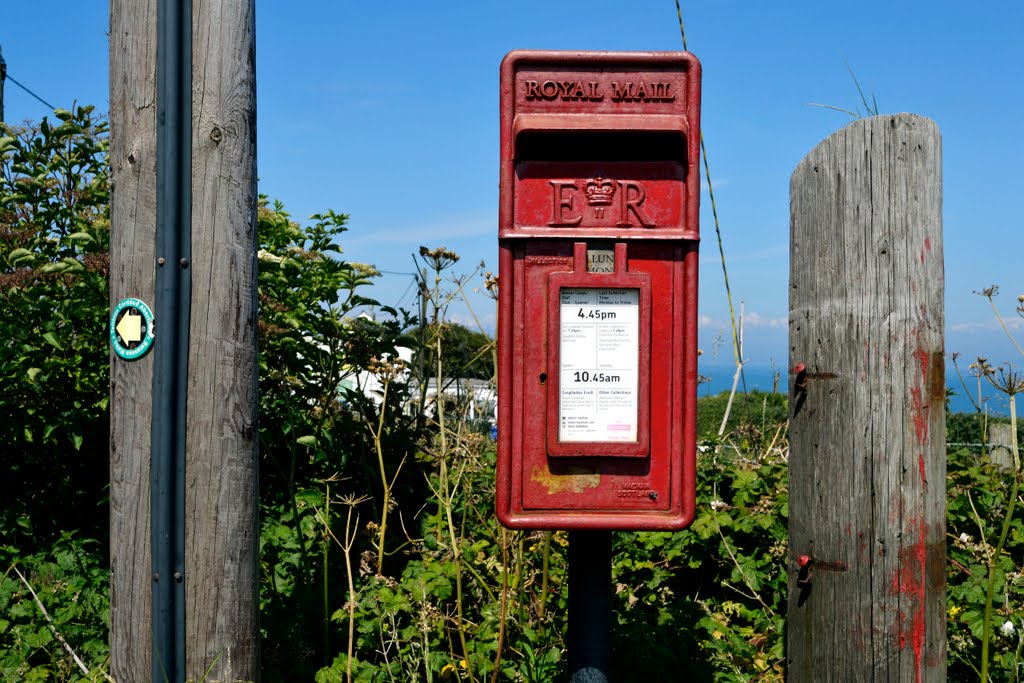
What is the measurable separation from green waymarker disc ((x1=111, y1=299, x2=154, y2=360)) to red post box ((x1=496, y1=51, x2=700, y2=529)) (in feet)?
3.70

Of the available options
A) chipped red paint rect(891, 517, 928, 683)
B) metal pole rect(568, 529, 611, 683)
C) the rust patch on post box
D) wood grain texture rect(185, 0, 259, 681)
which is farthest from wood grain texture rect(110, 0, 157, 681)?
chipped red paint rect(891, 517, 928, 683)

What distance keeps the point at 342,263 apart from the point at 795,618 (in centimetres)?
289

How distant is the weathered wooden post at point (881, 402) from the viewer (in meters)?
2.28

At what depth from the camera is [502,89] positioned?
2.51 metres

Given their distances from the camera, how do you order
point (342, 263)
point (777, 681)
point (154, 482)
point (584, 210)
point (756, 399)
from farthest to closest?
point (756, 399) → point (342, 263) → point (777, 681) → point (154, 482) → point (584, 210)

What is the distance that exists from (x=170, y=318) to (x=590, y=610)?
158 centimetres

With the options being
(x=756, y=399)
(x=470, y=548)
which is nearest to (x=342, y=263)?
(x=470, y=548)

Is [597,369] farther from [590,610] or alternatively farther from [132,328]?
[132,328]

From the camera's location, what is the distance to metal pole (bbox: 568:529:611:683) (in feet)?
8.75

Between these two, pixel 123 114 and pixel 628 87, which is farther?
pixel 123 114

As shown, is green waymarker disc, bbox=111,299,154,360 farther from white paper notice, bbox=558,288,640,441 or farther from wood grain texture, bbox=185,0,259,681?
white paper notice, bbox=558,288,640,441

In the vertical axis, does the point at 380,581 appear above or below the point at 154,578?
below

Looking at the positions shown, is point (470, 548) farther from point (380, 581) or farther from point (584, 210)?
point (584, 210)

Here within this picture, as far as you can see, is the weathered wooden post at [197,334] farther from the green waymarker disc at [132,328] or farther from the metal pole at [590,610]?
the metal pole at [590,610]
